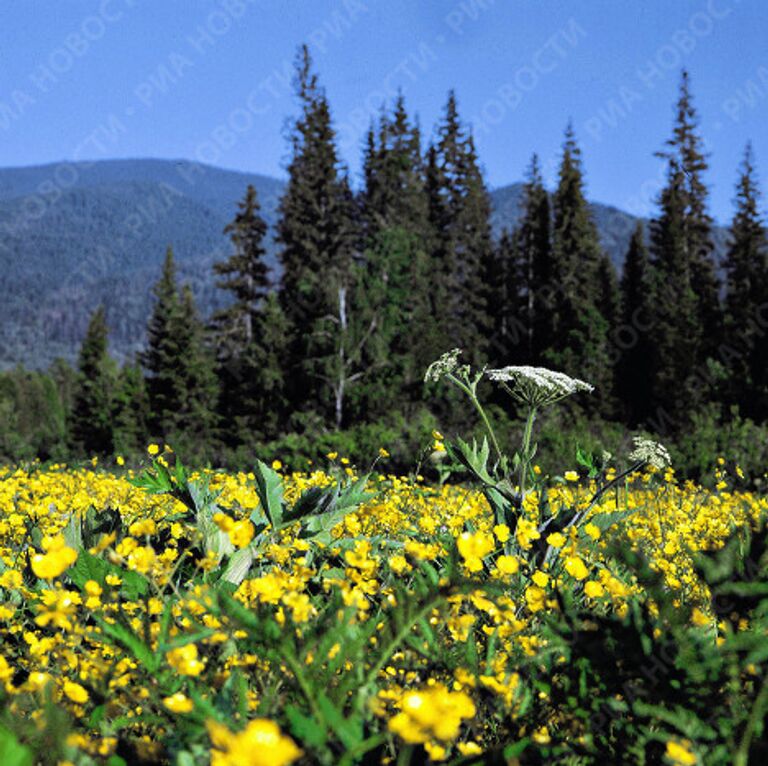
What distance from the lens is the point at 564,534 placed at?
2.88 meters

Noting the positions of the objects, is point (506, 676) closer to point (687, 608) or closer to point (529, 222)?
point (687, 608)

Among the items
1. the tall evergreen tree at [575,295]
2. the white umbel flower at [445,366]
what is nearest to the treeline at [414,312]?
the tall evergreen tree at [575,295]

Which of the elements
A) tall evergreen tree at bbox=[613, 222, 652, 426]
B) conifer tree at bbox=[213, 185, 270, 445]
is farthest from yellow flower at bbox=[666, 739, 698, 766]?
tall evergreen tree at bbox=[613, 222, 652, 426]

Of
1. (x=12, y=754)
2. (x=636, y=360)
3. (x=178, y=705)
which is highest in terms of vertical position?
(x=636, y=360)

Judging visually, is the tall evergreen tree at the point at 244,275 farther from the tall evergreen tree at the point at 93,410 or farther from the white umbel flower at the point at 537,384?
the white umbel flower at the point at 537,384

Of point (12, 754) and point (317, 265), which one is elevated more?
point (317, 265)

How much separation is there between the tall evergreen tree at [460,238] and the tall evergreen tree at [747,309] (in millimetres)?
10255

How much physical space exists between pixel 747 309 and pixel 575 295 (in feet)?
23.1

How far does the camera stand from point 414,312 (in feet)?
88.7

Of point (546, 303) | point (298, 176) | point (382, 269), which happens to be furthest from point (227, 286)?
point (546, 303)

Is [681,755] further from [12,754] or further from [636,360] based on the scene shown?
[636,360]

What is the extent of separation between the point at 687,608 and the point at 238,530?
1.10 m

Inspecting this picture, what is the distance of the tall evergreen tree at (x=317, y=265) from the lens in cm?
2375

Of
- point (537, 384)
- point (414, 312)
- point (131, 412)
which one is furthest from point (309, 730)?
point (131, 412)
